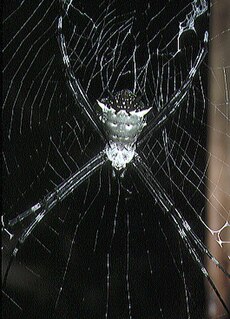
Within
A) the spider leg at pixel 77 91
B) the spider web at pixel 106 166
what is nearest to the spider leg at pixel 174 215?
the spider web at pixel 106 166

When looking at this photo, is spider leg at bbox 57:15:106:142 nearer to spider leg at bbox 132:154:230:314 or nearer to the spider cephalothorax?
the spider cephalothorax

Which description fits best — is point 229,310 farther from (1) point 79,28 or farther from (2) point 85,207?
(1) point 79,28

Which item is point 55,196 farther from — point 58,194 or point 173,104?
point 173,104

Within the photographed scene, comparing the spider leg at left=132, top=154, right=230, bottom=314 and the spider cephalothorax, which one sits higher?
the spider cephalothorax

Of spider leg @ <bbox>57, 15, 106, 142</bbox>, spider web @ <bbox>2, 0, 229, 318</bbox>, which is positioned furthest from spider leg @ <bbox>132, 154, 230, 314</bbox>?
spider leg @ <bbox>57, 15, 106, 142</bbox>

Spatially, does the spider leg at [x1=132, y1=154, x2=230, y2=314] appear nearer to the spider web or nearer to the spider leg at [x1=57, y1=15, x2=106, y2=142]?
the spider web

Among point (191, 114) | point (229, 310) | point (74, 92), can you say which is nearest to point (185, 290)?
point (229, 310)

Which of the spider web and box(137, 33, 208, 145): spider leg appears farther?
box(137, 33, 208, 145): spider leg
